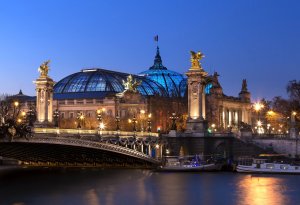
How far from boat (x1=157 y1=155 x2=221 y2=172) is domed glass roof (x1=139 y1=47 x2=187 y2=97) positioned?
197 ft

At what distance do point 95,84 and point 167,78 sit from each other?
26601 millimetres

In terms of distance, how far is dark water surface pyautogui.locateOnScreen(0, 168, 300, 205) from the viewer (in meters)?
48.7

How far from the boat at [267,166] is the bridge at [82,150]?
29.8 feet

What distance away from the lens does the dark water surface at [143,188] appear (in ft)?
160

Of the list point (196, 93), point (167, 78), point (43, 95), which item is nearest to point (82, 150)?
point (196, 93)

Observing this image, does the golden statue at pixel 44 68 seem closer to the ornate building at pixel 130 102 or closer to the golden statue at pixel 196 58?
the ornate building at pixel 130 102

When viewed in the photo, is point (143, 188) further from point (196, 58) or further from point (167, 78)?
point (167, 78)

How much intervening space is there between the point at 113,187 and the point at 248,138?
26.7m

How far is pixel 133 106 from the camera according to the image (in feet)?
375

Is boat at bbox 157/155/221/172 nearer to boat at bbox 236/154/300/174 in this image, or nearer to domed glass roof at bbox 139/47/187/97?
boat at bbox 236/154/300/174

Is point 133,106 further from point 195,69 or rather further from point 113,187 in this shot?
point 113,187

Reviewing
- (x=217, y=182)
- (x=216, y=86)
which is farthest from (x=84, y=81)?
(x=217, y=182)

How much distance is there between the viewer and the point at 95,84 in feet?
413

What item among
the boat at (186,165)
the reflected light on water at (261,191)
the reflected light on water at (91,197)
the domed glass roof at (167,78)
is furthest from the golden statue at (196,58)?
the domed glass roof at (167,78)
